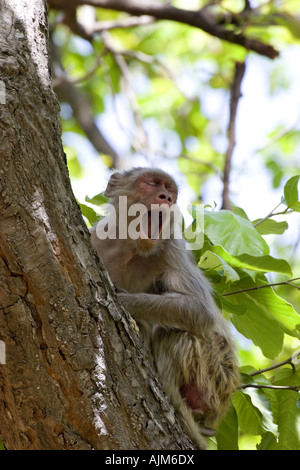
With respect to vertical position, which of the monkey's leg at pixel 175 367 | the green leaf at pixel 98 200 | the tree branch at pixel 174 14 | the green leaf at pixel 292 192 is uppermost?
the tree branch at pixel 174 14

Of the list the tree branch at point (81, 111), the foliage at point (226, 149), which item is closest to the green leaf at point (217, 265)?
the foliage at point (226, 149)

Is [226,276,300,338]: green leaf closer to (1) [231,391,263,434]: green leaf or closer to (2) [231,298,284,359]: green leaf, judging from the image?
(2) [231,298,284,359]: green leaf

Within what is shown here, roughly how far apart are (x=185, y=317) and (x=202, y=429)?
813 millimetres

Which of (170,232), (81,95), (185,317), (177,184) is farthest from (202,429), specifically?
(81,95)

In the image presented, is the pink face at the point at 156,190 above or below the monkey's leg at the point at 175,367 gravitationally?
above

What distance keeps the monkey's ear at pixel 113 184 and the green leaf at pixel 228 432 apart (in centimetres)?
223

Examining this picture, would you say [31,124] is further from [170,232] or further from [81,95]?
[81,95]

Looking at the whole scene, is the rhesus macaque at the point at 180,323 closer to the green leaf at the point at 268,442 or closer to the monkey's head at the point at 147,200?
the monkey's head at the point at 147,200

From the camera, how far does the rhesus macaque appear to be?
178 inches

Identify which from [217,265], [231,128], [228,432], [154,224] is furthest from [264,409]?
[231,128]

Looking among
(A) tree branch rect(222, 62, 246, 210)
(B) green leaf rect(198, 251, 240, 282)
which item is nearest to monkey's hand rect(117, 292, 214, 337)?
(B) green leaf rect(198, 251, 240, 282)

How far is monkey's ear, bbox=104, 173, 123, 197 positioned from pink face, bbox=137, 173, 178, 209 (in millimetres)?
318

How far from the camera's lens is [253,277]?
14.7 feet

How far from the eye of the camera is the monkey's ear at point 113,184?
5942 millimetres
